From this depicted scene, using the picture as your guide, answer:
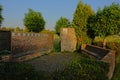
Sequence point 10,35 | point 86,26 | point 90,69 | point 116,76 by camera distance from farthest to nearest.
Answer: point 86,26 < point 10,35 < point 116,76 < point 90,69

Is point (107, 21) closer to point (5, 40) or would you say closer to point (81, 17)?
point (81, 17)

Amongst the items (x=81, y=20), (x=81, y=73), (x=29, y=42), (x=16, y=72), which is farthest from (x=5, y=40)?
(x=16, y=72)

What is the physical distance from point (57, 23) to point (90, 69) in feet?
135

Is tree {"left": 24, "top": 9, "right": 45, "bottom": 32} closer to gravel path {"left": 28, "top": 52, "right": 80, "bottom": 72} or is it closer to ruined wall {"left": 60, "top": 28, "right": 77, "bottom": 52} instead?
ruined wall {"left": 60, "top": 28, "right": 77, "bottom": 52}

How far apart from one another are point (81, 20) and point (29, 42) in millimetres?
7147

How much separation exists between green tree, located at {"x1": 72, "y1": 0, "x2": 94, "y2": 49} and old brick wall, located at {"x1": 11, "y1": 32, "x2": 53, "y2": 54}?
3.41 metres

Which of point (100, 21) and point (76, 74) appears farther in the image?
point (100, 21)

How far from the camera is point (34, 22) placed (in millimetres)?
39000

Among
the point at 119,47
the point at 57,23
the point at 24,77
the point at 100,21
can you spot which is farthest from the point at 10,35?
the point at 57,23

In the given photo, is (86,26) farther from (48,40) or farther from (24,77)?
(24,77)

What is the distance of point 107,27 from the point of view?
22578 mm

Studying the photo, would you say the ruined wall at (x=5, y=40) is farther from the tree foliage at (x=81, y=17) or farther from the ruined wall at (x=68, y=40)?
the tree foliage at (x=81, y=17)

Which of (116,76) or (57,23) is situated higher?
(57,23)

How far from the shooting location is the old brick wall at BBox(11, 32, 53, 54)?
1656 cm
